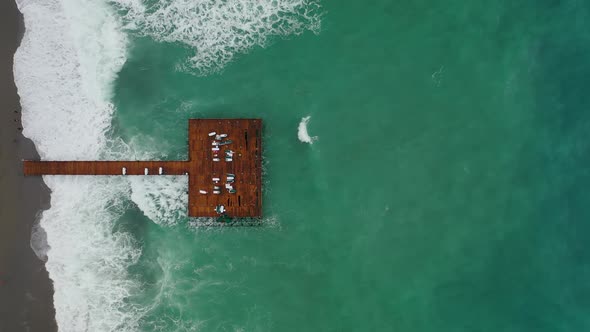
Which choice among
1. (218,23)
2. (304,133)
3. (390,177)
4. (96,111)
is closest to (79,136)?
(96,111)

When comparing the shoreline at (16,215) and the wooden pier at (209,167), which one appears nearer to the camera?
the wooden pier at (209,167)

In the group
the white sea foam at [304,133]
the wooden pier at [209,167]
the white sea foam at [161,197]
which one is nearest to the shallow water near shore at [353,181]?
the white sea foam at [161,197]

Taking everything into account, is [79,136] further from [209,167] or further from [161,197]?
[209,167]

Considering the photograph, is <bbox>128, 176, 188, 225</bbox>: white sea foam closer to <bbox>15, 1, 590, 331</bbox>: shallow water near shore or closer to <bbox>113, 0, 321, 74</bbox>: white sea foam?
<bbox>15, 1, 590, 331</bbox>: shallow water near shore

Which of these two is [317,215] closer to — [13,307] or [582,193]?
[582,193]

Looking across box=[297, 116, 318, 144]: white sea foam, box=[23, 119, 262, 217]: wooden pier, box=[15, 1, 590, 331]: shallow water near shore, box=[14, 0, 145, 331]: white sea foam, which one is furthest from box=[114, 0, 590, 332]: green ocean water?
box=[14, 0, 145, 331]: white sea foam

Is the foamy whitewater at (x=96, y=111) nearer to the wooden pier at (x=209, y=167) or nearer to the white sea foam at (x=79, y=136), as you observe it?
the white sea foam at (x=79, y=136)
